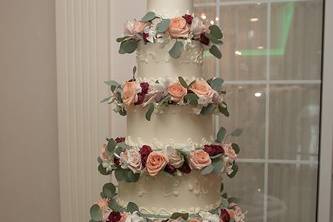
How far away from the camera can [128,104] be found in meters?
1.11

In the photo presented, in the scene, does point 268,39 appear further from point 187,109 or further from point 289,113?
point 187,109

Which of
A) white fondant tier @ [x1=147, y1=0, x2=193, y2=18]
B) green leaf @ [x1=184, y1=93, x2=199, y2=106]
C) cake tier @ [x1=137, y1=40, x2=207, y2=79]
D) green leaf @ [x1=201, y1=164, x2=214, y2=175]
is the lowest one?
green leaf @ [x1=201, y1=164, x2=214, y2=175]

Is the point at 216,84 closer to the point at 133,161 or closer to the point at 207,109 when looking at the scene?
the point at 207,109

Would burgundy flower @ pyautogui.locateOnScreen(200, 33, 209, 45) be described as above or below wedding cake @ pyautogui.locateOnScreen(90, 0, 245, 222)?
above

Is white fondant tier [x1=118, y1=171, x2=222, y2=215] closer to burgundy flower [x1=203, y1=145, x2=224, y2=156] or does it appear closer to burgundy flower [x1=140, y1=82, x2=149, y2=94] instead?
burgundy flower [x1=203, y1=145, x2=224, y2=156]

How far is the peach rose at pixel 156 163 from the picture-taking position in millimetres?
1039

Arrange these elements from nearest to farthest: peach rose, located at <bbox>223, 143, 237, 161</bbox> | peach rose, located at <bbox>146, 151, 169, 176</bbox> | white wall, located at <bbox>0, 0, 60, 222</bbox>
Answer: peach rose, located at <bbox>146, 151, 169, 176</bbox> → peach rose, located at <bbox>223, 143, 237, 161</bbox> → white wall, located at <bbox>0, 0, 60, 222</bbox>

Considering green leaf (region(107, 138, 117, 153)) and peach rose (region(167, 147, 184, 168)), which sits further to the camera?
green leaf (region(107, 138, 117, 153))

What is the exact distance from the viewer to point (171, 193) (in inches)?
43.1

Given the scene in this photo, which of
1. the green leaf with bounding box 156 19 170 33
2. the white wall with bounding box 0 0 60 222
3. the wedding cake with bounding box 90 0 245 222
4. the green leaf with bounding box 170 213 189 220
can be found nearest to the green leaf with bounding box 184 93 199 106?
the wedding cake with bounding box 90 0 245 222

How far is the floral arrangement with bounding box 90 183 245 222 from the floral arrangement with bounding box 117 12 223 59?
1.51 feet

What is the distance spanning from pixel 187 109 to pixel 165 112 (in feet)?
0.22

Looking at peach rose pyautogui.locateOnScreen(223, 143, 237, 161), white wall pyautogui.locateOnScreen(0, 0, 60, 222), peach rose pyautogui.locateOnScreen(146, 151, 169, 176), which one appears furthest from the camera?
white wall pyautogui.locateOnScreen(0, 0, 60, 222)

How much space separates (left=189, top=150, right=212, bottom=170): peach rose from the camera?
3.50 ft
